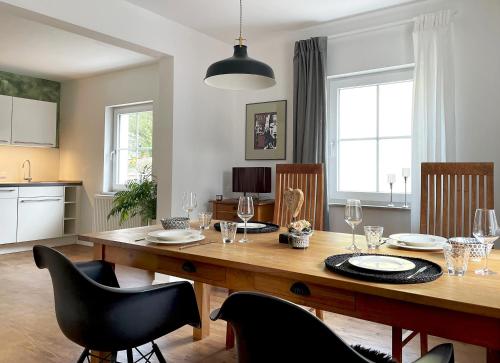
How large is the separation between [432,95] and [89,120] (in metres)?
4.39

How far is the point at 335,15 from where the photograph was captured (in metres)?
3.57

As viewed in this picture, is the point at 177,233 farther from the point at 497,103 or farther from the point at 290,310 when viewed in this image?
the point at 497,103

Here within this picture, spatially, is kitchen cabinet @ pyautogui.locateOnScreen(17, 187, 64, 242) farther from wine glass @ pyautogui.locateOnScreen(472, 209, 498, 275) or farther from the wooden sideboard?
wine glass @ pyautogui.locateOnScreen(472, 209, 498, 275)

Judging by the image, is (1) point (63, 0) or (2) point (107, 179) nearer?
(1) point (63, 0)

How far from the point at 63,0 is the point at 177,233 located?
205 cm

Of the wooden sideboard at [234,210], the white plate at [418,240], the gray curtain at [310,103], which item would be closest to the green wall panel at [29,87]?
the wooden sideboard at [234,210]

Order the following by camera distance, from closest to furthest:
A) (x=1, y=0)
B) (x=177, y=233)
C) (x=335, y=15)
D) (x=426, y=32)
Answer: (x=177, y=233) < (x=1, y=0) < (x=426, y=32) < (x=335, y=15)

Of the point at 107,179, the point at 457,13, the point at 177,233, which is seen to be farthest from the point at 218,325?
the point at 107,179

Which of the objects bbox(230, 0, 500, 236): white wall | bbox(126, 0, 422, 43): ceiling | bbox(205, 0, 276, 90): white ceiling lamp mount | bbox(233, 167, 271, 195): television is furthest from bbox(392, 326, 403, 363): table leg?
bbox(126, 0, 422, 43): ceiling

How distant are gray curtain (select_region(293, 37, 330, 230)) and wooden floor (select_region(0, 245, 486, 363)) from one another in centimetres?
125

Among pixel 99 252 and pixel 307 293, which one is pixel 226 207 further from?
pixel 307 293

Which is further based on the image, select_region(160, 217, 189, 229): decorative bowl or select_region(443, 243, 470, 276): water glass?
select_region(160, 217, 189, 229): decorative bowl

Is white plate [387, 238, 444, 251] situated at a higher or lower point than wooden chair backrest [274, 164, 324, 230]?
lower

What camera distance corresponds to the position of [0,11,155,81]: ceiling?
378cm
